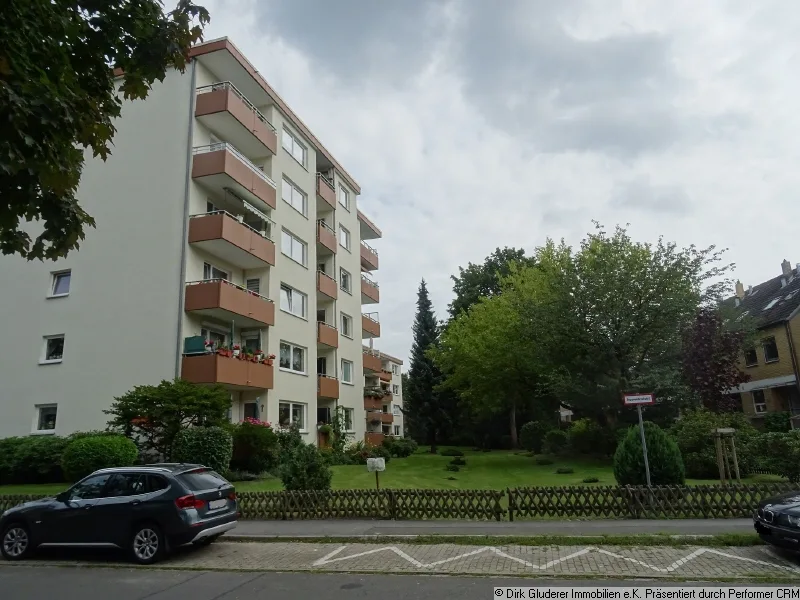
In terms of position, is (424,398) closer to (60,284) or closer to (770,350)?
(770,350)

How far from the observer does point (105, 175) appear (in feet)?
83.1

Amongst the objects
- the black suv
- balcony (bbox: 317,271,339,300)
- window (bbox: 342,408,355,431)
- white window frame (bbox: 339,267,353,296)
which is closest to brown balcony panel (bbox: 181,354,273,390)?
balcony (bbox: 317,271,339,300)

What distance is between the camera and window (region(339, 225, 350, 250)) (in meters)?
37.5

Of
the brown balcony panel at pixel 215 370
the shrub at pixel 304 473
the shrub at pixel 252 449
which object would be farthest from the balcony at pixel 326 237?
the shrub at pixel 304 473

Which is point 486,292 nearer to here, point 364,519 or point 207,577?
point 364,519

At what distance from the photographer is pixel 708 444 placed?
19.9 meters

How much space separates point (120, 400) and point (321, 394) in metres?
12.4

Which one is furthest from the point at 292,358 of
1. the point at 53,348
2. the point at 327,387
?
the point at 53,348

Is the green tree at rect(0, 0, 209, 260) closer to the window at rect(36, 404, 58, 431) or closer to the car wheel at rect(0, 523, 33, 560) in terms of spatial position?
the car wheel at rect(0, 523, 33, 560)

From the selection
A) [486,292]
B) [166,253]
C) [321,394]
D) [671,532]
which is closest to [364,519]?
[671,532]

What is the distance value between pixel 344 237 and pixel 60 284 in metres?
17.1

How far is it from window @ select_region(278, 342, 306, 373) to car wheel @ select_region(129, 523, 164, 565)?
55.6ft

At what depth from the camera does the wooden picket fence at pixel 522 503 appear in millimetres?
12133

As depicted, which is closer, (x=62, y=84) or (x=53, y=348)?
(x=62, y=84)
